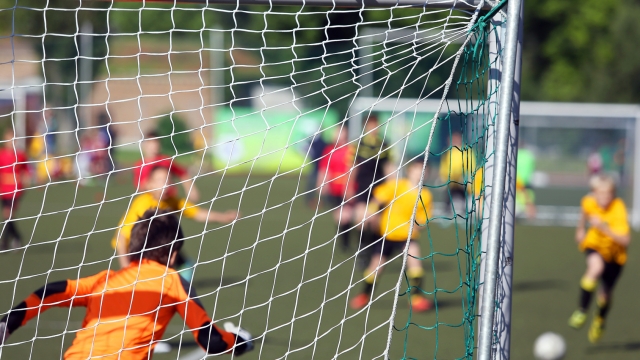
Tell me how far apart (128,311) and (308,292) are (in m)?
4.01

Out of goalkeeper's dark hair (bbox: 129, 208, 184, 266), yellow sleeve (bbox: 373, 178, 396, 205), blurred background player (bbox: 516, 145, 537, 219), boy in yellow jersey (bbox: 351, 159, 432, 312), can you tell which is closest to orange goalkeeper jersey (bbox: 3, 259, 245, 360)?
goalkeeper's dark hair (bbox: 129, 208, 184, 266)

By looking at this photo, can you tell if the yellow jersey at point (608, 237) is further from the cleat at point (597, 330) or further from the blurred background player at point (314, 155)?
the blurred background player at point (314, 155)

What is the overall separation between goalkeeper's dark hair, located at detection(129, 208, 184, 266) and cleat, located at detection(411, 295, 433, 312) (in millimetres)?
3617

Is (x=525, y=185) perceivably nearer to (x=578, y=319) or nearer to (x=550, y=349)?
(x=578, y=319)

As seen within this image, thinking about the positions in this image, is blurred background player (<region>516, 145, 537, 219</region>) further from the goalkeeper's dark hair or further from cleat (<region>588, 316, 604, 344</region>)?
the goalkeeper's dark hair

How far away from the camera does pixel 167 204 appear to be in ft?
18.2

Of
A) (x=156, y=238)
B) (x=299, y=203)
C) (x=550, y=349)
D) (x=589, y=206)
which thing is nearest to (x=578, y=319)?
(x=589, y=206)

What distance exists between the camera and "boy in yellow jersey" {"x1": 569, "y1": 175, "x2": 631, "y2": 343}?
228 inches

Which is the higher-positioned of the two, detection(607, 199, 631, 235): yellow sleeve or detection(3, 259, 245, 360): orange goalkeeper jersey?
detection(3, 259, 245, 360): orange goalkeeper jersey

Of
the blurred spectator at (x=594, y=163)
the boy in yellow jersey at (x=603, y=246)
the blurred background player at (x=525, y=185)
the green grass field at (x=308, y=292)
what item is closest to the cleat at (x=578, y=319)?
the boy in yellow jersey at (x=603, y=246)

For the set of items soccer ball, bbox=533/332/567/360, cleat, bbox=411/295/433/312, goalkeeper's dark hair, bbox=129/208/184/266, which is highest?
goalkeeper's dark hair, bbox=129/208/184/266

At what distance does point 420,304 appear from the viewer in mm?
6445

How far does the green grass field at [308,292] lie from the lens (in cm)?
493

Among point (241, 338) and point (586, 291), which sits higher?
point (241, 338)
